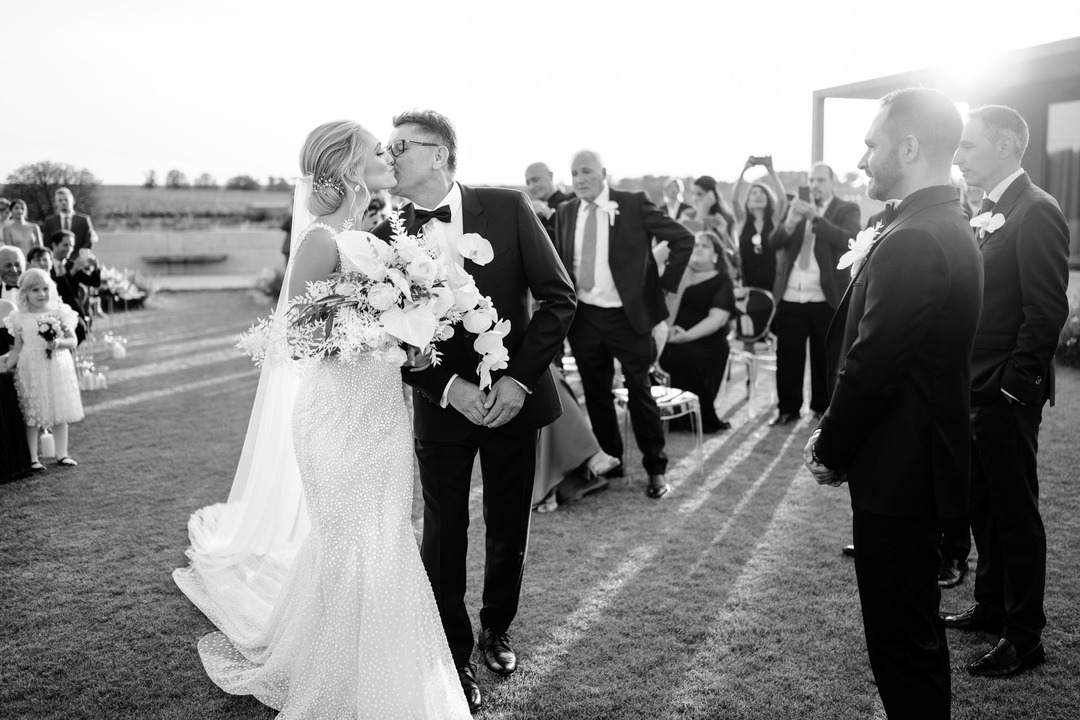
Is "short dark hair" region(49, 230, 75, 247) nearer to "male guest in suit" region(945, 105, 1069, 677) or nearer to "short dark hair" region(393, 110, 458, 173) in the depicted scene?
"short dark hair" region(393, 110, 458, 173)

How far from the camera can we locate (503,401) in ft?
10.8

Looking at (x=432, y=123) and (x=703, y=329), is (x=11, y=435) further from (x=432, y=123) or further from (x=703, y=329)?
(x=703, y=329)

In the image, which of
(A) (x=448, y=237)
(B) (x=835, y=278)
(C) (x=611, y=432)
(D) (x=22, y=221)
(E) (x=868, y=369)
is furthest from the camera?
(D) (x=22, y=221)

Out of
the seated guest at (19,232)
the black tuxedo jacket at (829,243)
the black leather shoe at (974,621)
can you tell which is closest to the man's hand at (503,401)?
the black leather shoe at (974,621)

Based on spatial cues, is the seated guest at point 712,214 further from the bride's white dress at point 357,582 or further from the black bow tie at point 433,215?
the bride's white dress at point 357,582

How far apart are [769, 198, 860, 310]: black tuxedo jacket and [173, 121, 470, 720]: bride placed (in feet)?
18.0

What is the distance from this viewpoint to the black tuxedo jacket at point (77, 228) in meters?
12.2

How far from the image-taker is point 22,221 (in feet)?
37.6

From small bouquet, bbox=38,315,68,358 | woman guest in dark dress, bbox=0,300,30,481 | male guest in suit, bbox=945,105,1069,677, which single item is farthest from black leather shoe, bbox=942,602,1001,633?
small bouquet, bbox=38,315,68,358

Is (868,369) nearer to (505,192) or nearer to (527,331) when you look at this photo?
(527,331)

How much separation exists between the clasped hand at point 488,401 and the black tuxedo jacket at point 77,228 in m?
11.1

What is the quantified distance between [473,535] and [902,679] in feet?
10.9

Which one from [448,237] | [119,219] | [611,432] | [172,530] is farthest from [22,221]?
[119,219]

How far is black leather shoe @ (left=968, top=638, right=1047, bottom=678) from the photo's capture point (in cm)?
348
